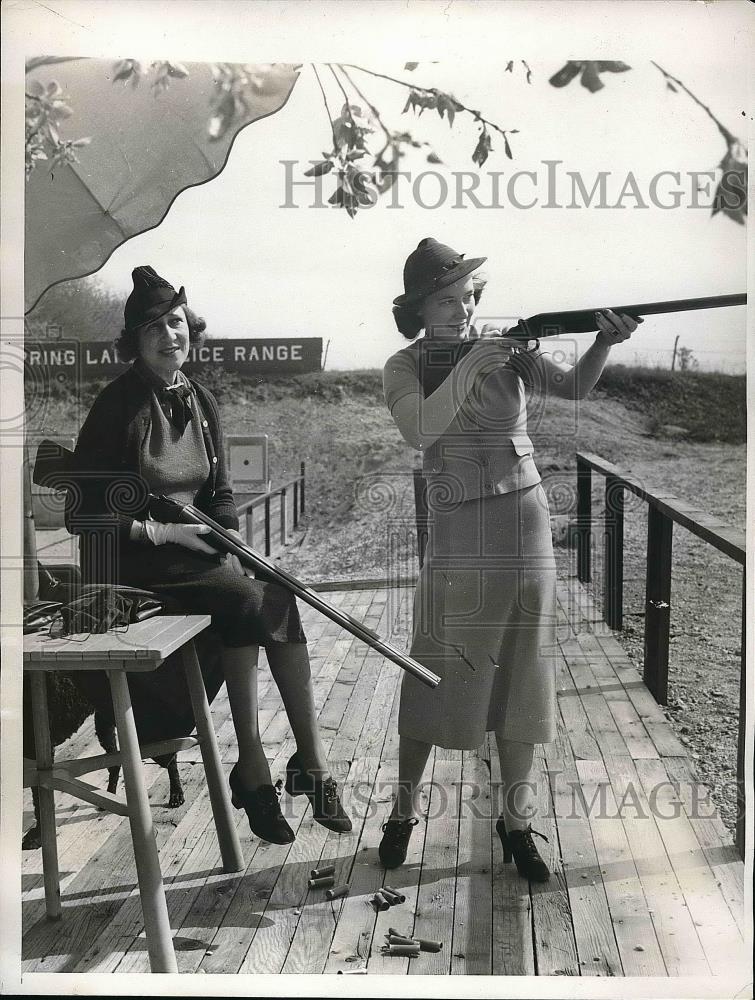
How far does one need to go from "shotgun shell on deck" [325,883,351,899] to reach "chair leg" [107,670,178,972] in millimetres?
449

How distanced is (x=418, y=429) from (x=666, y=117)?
3.57 feet

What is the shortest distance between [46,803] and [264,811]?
0.60 m

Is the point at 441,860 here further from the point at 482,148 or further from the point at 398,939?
the point at 482,148

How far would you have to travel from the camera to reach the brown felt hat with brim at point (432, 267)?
2.84m

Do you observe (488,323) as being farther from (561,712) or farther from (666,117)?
(561,712)

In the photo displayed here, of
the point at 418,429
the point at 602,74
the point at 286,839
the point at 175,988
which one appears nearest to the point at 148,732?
→ the point at 286,839

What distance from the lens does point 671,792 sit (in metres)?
2.91

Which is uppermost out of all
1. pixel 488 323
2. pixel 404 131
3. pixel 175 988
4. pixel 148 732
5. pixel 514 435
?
pixel 404 131

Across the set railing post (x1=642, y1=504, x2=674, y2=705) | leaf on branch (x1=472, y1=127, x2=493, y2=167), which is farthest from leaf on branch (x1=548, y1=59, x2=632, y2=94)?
railing post (x1=642, y1=504, x2=674, y2=705)

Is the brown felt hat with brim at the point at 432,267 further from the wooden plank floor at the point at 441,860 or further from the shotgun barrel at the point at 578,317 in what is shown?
the wooden plank floor at the point at 441,860

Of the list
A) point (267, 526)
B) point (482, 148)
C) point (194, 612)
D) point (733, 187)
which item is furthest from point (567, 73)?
point (194, 612)

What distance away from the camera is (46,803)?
110 inches

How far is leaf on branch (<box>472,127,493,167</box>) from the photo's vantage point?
2.81 meters

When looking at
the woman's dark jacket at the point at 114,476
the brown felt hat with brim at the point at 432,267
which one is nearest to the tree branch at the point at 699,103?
the brown felt hat with brim at the point at 432,267
